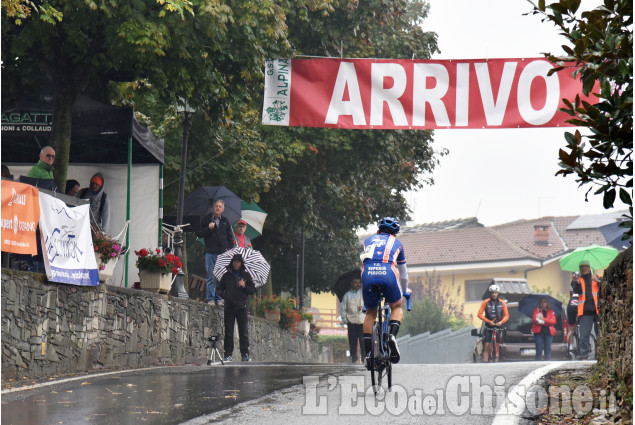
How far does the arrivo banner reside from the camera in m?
16.3

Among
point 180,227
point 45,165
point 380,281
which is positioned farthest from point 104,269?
point 380,281

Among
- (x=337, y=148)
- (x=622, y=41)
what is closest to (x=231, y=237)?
(x=337, y=148)

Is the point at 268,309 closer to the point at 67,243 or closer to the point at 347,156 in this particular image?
the point at 347,156

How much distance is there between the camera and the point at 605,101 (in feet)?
22.1

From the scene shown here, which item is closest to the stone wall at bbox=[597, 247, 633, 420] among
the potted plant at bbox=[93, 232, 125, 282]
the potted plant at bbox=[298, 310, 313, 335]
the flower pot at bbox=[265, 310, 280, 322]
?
the potted plant at bbox=[93, 232, 125, 282]

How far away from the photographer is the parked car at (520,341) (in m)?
24.8

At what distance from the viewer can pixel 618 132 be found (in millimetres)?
6641

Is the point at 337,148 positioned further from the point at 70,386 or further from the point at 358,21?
the point at 70,386

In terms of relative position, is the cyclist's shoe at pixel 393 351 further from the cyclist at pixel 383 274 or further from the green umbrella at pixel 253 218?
the green umbrella at pixel 253 218

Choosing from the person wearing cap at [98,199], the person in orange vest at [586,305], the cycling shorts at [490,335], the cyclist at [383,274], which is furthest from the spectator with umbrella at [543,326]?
the cyclist at [383,274]

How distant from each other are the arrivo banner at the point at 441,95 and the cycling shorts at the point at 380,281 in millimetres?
5270

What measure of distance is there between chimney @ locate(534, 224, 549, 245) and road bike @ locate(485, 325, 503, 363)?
5651 centimetres

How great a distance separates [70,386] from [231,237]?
9.82 meters

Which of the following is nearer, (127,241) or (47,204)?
(47,204)
